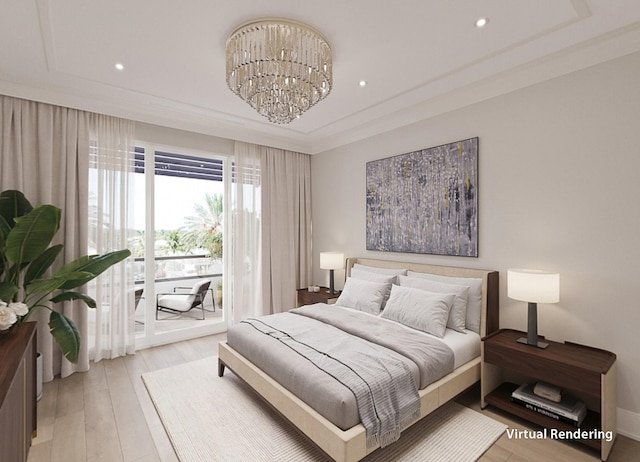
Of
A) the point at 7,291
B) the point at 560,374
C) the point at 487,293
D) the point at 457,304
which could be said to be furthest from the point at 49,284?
the point at 560,374

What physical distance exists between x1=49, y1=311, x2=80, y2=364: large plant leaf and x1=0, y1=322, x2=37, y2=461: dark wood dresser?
284 mm

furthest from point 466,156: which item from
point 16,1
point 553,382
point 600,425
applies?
point 16,1

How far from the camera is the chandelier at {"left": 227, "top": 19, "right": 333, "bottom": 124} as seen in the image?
2133 mm

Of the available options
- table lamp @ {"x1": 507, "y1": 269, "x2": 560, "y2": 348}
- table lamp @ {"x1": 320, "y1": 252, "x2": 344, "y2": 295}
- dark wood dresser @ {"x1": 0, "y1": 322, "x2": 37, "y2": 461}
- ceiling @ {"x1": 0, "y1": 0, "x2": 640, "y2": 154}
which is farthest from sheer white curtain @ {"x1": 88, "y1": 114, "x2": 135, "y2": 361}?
table lamp @ {"x1": 507, "y1": 269, "x2": 560, "y2": 348}

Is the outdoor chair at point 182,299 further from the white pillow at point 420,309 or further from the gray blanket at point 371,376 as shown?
the white pillow at point 420,309

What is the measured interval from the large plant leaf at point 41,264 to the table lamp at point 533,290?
393 centimetres

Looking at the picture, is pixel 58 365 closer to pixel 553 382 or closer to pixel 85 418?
pixel 85 418

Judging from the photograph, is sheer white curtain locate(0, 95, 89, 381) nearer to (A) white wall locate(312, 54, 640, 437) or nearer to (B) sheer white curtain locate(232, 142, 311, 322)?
(B) sheer white curtain locate(232, 142, 311, 322)

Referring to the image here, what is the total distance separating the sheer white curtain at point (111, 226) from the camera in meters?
3.44

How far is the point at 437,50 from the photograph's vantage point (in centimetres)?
246

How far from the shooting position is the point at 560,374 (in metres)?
2.15

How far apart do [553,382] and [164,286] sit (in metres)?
4.18

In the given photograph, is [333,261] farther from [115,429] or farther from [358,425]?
[115,429]

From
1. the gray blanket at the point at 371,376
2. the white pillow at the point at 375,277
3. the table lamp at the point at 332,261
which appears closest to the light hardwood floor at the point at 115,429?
the gray blanket at the point at 371,376
